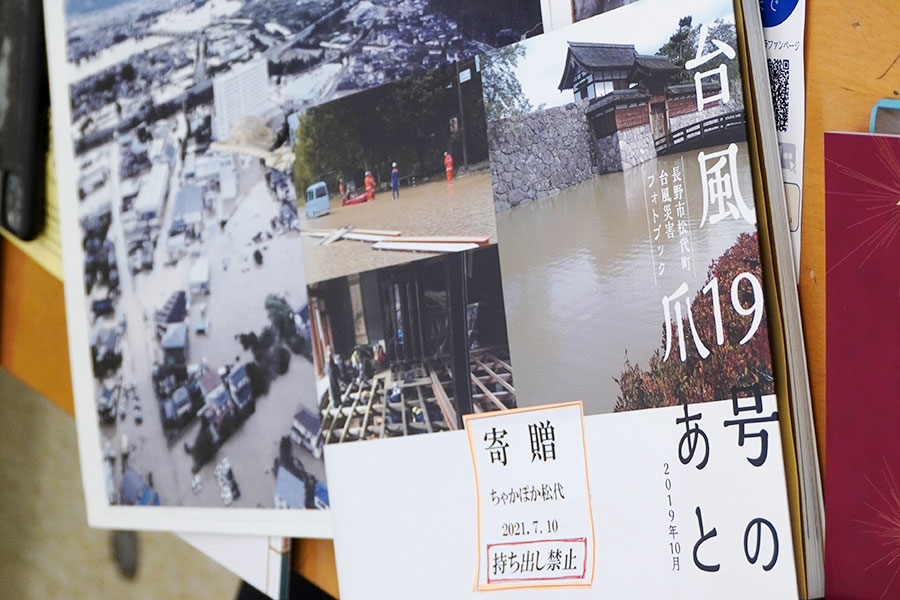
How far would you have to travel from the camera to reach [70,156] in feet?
2.25

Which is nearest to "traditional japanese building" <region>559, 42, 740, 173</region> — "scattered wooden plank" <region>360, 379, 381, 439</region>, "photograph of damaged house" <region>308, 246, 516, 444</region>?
"photograph of damaged house" <region>308, 246, 516, 444</region>

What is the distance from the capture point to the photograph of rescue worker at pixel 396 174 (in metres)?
0.46

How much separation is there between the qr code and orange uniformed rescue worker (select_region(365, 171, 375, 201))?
0.26 m

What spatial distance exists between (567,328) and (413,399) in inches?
4.8

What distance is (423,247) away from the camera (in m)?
0.48

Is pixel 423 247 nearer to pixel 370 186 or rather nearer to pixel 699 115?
pixel 370 186

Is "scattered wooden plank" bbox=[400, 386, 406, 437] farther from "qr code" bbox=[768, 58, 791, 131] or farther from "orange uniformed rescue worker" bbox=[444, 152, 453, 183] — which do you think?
"qr code" bbox=[768, 58, 791, 131]

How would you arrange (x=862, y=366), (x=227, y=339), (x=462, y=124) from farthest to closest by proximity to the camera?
(x=227, y=339)
(x=462, y=124)
(x=862, y=366)

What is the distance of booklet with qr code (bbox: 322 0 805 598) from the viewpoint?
14.6 inches

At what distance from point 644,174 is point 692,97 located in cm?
5

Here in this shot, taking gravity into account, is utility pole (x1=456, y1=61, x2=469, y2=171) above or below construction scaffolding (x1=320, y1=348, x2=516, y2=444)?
above

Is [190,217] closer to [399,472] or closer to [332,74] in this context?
[332,74]

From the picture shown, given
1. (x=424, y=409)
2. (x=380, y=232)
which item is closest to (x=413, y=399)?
(x=424, y=409)

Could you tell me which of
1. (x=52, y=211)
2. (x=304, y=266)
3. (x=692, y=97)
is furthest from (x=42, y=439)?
(x=692, y=97)
